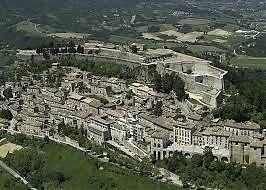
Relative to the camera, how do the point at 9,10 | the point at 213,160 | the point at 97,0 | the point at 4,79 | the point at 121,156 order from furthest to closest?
the point at 97,0
the point at 9,10
the point at 4,79
the point at 121,156
the point at 213,160

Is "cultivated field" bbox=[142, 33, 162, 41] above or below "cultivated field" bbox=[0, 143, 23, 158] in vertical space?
below

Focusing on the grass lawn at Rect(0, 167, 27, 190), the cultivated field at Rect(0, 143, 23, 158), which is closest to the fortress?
the cultivated field at Rect(0, 143, 23, 158)

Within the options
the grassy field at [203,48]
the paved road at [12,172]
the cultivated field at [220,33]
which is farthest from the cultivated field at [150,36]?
the paved road at [12,172]

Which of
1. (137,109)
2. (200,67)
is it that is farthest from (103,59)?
(137,109)

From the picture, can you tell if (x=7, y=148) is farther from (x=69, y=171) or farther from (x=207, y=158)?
(x=207, y=158)

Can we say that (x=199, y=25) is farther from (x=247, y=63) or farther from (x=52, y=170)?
(x=52, y=170)

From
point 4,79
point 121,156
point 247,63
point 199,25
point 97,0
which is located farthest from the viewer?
point 97,0

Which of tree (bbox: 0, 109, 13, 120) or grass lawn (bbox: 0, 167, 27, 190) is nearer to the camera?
grass lawn (bbox: 0, 167, 27, 190)

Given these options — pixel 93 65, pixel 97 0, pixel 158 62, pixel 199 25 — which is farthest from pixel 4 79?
pixel 97 0

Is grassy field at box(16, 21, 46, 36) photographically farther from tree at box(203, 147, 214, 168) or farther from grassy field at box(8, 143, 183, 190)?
tree at box(203, 147, 214, 168)
